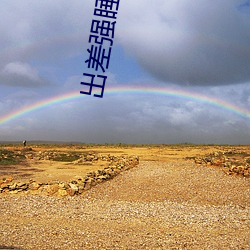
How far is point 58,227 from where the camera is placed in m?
12.6

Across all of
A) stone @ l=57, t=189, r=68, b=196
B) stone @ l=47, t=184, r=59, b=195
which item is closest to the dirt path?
stone @ l=57, t=189, r=68, b=196

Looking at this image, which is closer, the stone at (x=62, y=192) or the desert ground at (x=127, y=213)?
the desert ground at (x=127, y=213)

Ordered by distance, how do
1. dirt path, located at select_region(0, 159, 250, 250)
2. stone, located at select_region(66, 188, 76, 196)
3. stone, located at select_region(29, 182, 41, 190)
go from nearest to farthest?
1. dirt path, located at select_region(0, 159, 250, 250)
2. stone, located at select_region(66, 188, 76, 196)
3. stone, located at select_region(29, 182, 41, 190)

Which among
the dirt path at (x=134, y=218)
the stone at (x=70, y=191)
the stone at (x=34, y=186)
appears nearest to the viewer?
the dirt path at (x=134, y=218)

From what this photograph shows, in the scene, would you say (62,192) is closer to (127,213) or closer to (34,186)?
(34,186)

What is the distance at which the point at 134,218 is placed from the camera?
551 inches

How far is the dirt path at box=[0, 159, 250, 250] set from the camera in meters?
11.0

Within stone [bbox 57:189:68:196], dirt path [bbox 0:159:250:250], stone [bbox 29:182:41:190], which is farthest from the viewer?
stone [bbox 29:182:41:190]

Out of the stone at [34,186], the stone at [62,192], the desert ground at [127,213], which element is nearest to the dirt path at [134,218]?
the desert ground at [127,213]

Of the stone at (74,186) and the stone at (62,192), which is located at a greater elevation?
the stone at (74,186)

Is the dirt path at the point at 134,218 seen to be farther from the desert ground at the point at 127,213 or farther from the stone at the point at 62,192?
the stone at the point at 62,192

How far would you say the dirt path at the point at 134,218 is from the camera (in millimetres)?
10953

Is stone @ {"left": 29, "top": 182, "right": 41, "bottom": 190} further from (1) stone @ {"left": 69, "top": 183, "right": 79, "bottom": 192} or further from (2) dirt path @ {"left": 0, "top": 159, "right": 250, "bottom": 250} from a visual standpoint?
(1) stone @ {"left": 69, "top": 183, "right": 79, "bottom": 192}

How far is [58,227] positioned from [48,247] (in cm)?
214
